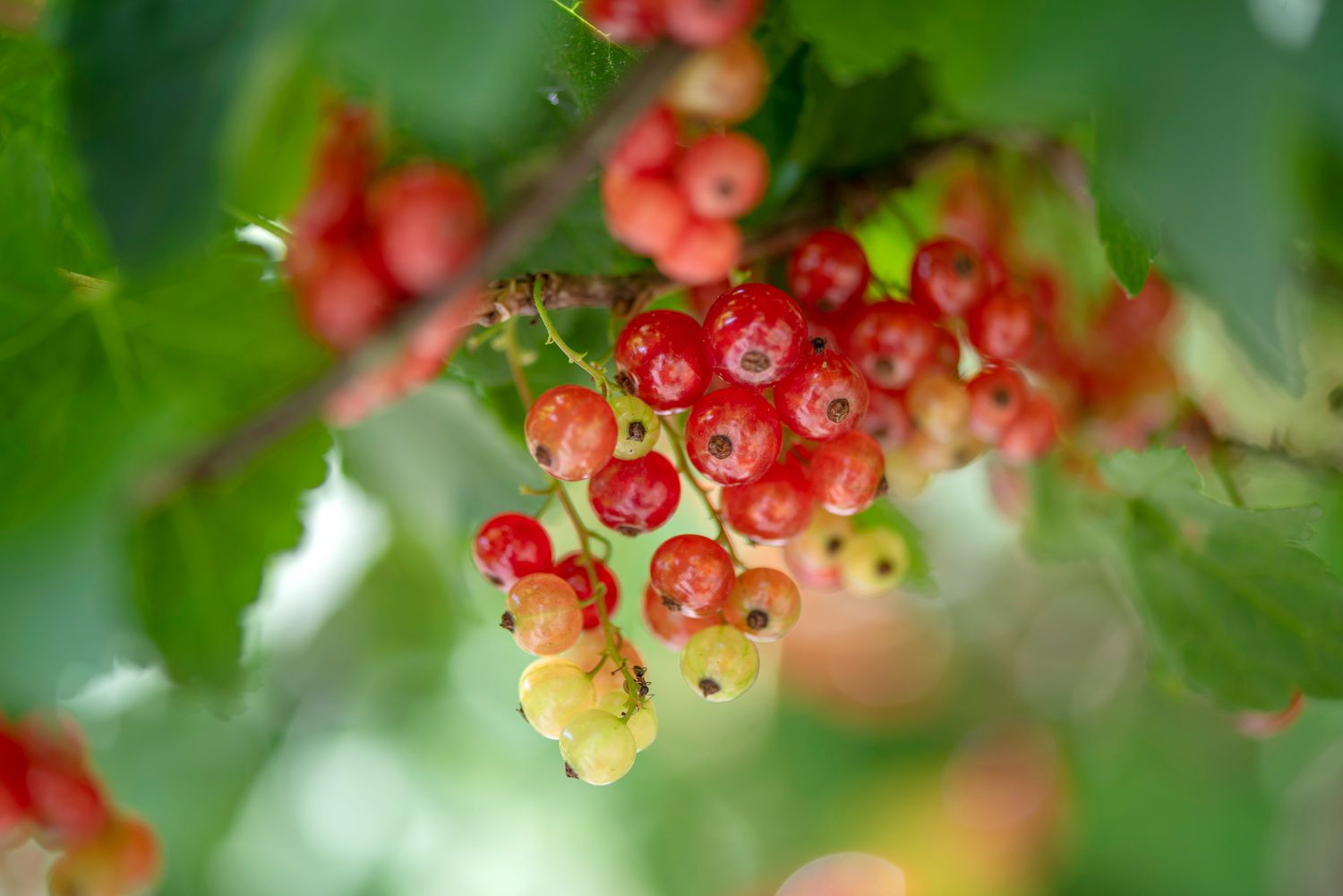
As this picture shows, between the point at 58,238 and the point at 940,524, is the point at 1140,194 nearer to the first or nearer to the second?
the point at 58,238

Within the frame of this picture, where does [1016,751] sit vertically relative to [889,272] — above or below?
below

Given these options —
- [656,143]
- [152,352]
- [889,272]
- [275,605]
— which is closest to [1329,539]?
[889,272]

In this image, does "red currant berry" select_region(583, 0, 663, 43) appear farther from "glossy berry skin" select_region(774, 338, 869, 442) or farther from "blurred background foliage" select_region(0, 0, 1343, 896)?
"glossy berry skin" select_region(774, 338, 869, 442)

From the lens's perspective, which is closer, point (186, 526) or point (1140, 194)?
point (1140, 194)

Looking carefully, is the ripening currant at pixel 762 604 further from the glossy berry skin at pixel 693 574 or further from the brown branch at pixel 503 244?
the brown branch at pixel 503 244

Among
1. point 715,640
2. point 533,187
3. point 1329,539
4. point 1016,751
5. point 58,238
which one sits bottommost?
point 1016,751

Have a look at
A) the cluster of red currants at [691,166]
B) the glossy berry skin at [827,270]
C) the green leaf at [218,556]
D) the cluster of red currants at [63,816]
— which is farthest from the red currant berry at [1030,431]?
the cluster of red currants at [63,816]

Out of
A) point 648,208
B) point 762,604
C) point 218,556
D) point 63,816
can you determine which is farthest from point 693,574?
point 63,816

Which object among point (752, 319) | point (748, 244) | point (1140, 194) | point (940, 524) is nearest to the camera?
point (1140, 194)
